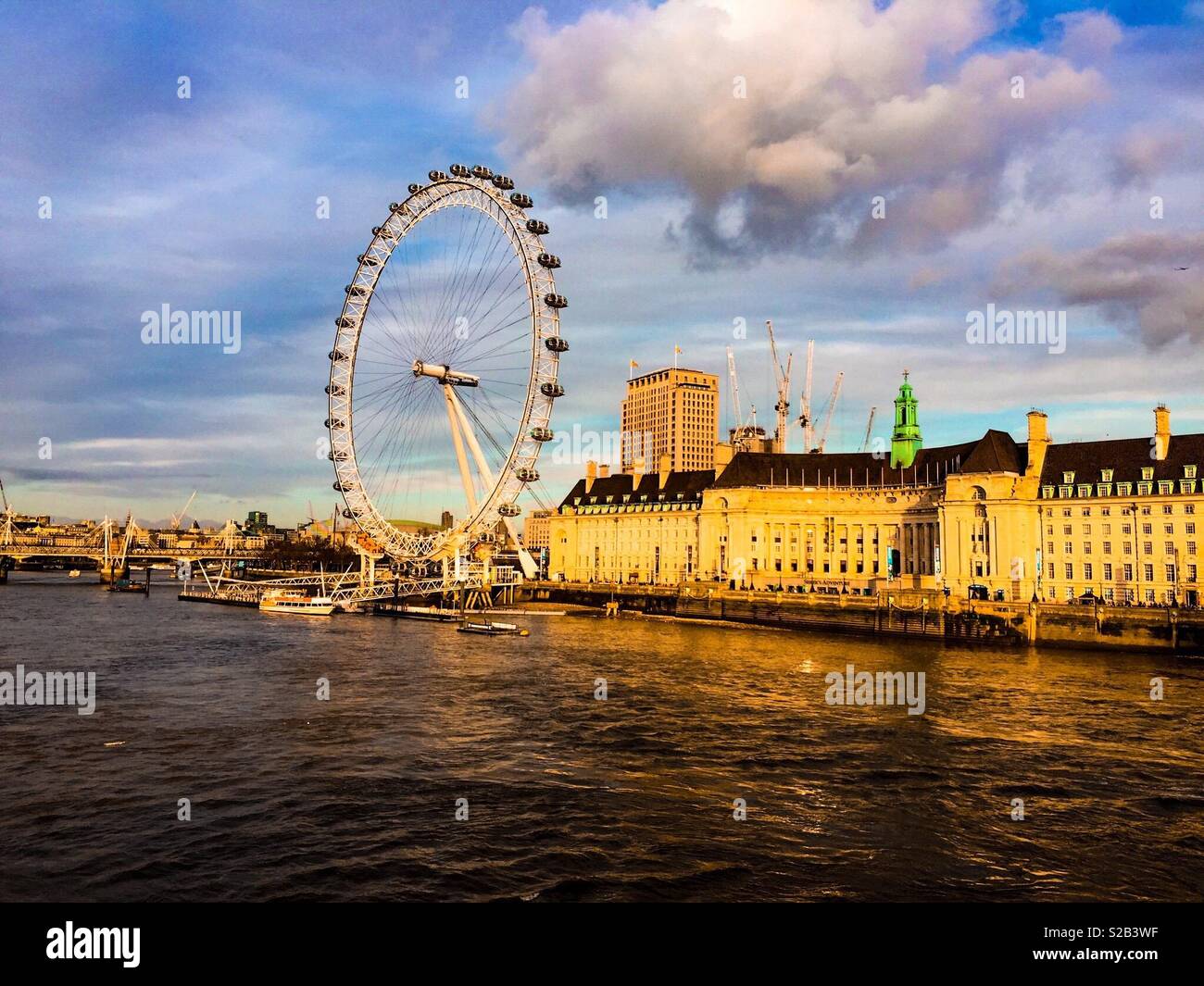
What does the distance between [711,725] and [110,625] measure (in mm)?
73334

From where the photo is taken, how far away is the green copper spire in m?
130

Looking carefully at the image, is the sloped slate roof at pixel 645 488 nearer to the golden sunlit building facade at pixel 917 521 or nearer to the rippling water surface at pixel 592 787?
the golden sunlit building facade at pixel 917 521

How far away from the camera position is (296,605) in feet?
384

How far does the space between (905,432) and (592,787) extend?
11370 centimetres

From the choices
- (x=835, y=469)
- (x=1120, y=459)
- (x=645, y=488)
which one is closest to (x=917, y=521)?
(x=835, y=469)

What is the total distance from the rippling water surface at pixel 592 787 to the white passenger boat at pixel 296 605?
5491 centimetres

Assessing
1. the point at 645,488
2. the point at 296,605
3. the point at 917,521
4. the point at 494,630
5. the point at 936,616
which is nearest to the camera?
the point at 494,630

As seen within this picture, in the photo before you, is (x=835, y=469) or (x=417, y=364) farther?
(x=835, y=469)

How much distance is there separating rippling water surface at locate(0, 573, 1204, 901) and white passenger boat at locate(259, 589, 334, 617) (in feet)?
180

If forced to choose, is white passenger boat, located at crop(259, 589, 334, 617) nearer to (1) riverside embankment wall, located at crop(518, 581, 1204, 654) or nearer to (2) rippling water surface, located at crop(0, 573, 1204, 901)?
(1) riverside embankment wall, located at crop(518, 581, 1204, 654)

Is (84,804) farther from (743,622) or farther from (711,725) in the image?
(743,622)

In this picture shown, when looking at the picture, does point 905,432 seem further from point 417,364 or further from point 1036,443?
point 417,364

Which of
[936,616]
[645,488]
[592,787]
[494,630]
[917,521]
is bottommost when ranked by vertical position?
[494,630]
